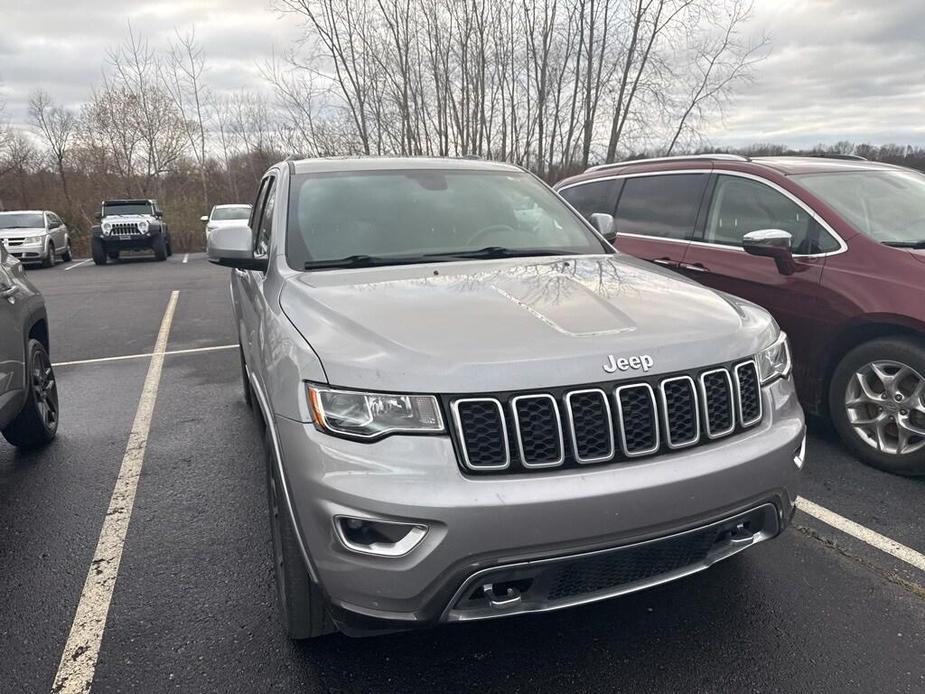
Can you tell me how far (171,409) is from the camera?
5.17 m

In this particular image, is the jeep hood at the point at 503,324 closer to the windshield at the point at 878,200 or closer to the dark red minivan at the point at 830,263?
the dark red minivan at the point at 830,263

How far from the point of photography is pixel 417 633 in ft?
7.88

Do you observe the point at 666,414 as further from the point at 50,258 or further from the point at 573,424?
the point at 50,258

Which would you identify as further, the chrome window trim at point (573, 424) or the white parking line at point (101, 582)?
the white parking line at point (101, 582)

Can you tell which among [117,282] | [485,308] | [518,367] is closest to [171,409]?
[485,308]

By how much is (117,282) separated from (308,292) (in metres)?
14.1

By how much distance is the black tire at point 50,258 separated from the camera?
60.1ft

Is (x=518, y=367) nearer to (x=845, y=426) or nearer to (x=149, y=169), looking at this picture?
(x=845, y=426)

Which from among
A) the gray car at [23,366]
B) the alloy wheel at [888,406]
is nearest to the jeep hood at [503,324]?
the alloy wheel at [888,406]

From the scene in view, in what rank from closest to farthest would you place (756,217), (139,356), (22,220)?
(756,217) → (139,356) → (22,220)

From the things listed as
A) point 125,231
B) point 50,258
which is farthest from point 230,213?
point 50,258

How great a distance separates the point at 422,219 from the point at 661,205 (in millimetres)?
2668

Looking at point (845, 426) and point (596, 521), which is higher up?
point (596, 521)

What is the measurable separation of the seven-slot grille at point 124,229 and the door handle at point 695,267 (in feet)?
59.9
